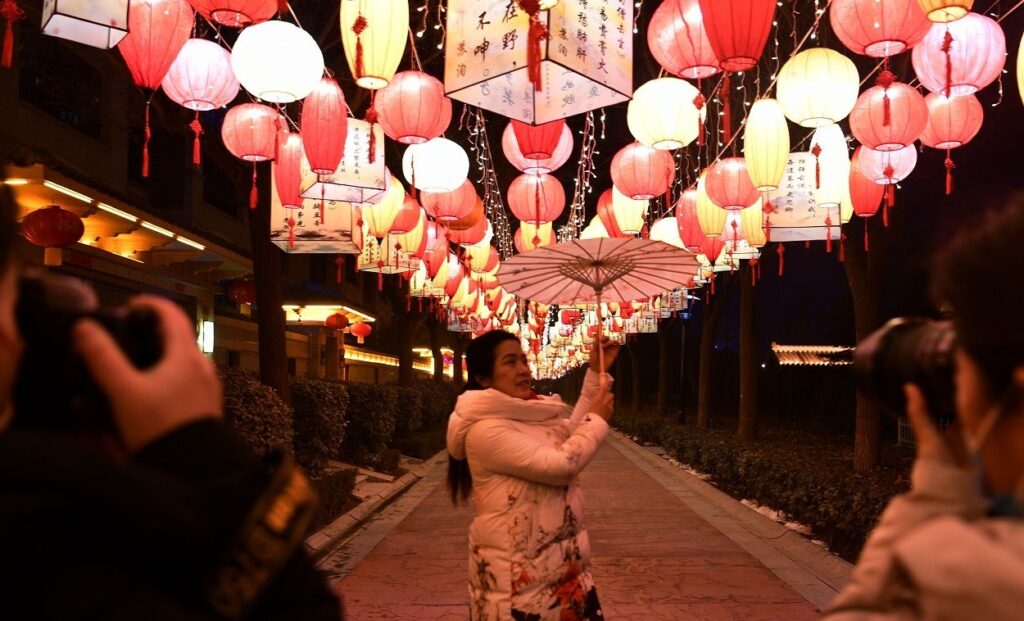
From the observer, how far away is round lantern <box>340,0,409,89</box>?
6102mm

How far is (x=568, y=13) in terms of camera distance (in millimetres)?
5250

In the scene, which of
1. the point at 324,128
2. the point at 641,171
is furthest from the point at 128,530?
the point at 641,171

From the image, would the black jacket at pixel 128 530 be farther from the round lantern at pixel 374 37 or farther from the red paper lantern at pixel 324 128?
the red paper lantern at pixel 324 128

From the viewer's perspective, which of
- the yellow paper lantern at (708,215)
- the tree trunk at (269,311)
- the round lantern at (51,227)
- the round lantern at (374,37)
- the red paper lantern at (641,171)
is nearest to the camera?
the round lantern at (374,37)

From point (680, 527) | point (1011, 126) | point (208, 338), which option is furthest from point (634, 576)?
point (208, 338)

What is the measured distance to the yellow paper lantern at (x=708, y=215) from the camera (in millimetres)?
10227

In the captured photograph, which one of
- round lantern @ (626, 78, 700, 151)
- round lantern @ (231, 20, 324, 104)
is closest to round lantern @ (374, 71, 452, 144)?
round lantern @ (231, 20, 324, 104)

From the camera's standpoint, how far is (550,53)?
5.12 meters

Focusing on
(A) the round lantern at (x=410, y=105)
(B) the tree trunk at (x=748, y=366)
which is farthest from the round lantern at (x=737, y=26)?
(B) the tree trunk at (x=748, y=366)

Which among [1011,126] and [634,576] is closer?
[634,576]

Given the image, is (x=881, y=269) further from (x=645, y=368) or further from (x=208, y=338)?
(x=645, y=368)

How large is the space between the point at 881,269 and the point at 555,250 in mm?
7540

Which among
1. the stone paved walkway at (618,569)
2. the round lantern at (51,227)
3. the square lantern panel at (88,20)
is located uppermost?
the square lantern panel at (88,20)

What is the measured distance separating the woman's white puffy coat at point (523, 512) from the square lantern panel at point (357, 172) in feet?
15.8
